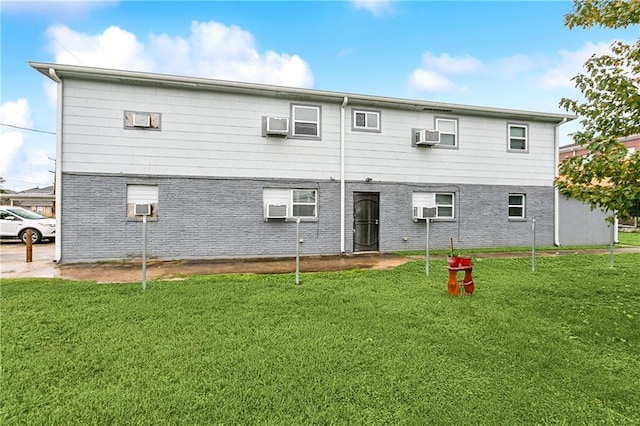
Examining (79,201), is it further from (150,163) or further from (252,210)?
(252,210)

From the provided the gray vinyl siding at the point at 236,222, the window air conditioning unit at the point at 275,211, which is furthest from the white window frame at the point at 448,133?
the window air conditioning unit at the point at 275,211

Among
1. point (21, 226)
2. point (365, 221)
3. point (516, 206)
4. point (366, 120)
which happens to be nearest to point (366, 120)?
point (366, 120)

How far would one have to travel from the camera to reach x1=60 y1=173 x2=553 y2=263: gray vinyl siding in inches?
357

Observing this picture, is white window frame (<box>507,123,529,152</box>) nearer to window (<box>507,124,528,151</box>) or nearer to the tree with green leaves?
window (<box>507,124,528,151</box>)

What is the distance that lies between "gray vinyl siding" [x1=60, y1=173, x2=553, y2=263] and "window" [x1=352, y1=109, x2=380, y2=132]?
186 centimetres

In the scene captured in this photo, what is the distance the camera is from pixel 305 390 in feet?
8.63

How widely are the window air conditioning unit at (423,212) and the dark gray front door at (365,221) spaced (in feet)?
4.55

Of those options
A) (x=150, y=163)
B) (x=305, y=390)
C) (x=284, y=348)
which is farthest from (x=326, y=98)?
(x=305, y=390)

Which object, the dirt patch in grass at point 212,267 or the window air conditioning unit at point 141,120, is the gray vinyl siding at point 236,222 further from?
the window air conditioning unit at point 141,120

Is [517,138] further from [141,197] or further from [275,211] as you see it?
[141,197]

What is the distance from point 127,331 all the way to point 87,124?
24.9 ft

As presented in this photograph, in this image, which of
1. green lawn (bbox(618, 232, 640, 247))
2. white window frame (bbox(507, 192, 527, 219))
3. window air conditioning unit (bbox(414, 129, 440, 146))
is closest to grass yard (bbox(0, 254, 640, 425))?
window air conditioning unit (bbox(414, 129, 440, 146))

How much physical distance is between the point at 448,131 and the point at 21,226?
1711cm

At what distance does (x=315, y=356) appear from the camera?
10.6 feet
